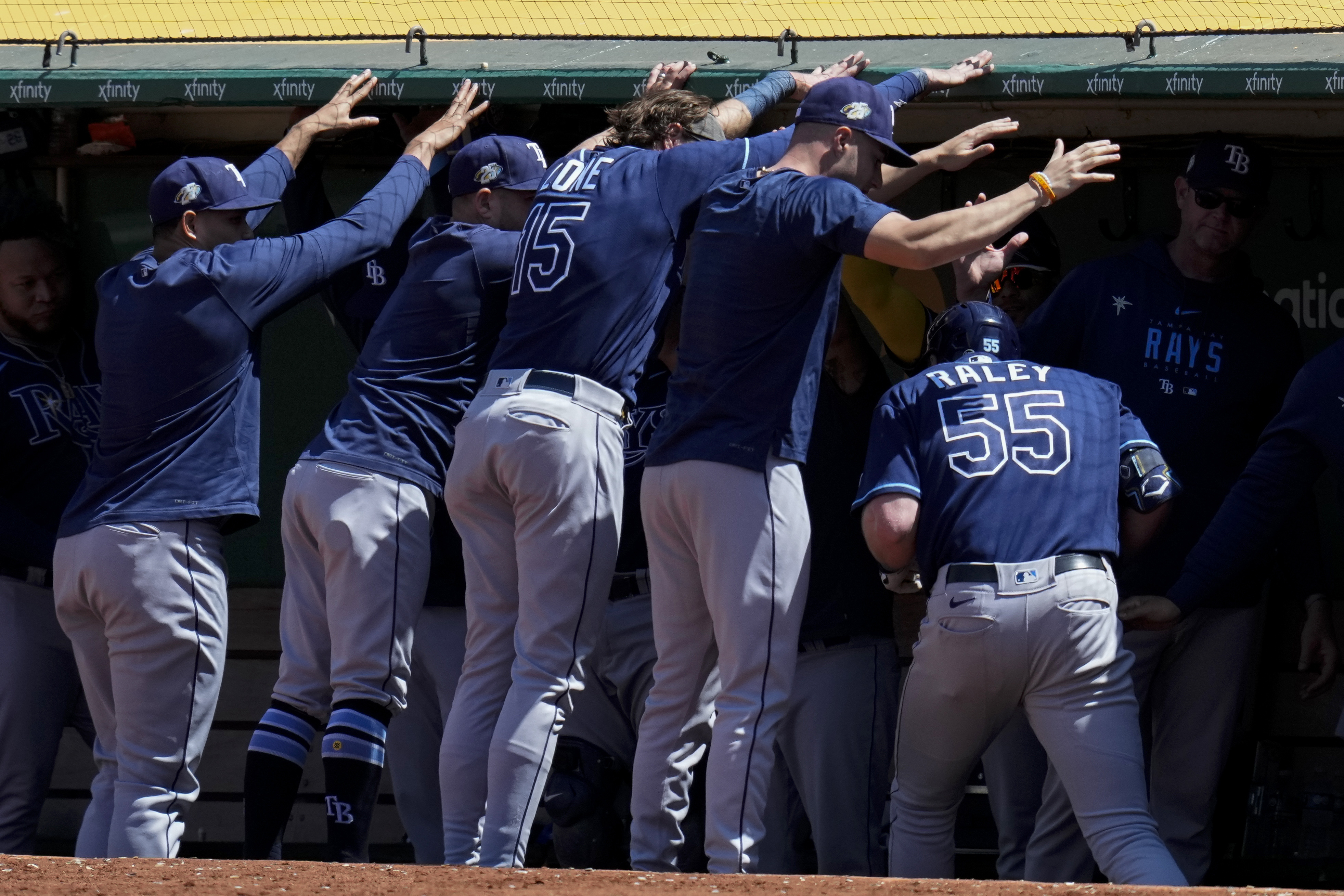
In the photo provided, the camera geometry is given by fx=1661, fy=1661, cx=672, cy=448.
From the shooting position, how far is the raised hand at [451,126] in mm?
4266

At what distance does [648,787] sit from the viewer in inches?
137

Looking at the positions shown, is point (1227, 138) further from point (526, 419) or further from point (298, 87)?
point (298, 87)

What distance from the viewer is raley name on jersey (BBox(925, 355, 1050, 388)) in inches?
140

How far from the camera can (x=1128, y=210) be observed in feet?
15.9

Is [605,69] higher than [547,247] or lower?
higher

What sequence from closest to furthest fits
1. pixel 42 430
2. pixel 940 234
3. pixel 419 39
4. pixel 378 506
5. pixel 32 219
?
pixel 940 234
pixel 378 506
pixel 419 39
pixel 42 430
pixel 32 219

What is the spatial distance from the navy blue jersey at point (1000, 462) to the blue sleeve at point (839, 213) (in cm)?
40

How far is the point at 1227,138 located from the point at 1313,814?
1.88 meters

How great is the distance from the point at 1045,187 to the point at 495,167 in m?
1.35

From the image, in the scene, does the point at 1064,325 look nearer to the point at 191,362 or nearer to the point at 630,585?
the point at 630,585

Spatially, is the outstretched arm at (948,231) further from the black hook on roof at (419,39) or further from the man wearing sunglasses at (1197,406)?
the black hook on roof at (419,39)

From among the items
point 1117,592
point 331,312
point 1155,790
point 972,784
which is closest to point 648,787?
point 1117,592

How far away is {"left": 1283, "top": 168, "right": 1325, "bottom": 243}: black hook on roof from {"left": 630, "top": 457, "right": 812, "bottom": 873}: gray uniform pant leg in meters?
2.05

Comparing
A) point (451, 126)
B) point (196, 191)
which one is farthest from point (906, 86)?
point (196, 191)
